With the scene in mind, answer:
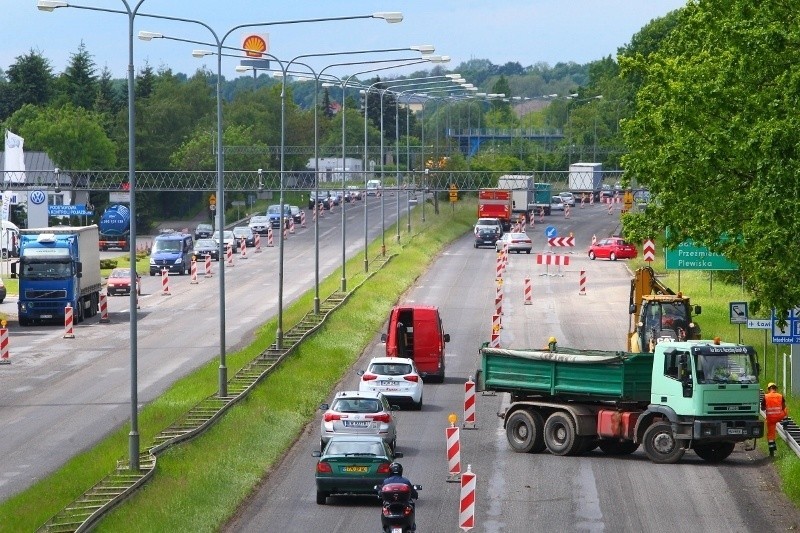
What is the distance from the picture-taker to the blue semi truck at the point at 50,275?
6275 centimetres

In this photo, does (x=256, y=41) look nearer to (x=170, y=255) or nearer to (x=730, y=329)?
(x=170, y=255)

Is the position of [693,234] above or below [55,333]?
above

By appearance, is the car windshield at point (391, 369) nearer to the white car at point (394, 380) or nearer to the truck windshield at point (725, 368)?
the white car at point (394, 380)

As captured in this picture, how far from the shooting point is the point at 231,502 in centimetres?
2769

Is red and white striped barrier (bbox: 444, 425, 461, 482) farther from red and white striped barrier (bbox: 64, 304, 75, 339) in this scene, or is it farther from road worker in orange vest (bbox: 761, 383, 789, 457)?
red and white striped barrier (bbox: 64, 304, 75, 339)

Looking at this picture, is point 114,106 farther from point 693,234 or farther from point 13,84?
point 693,234

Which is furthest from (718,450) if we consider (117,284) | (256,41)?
(256,41)

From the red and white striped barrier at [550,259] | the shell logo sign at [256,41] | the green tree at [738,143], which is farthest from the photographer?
the shell logo sign at [256,41]

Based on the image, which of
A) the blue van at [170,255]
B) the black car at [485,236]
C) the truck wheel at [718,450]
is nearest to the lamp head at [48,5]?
Result: the truck wheel at [718,450]

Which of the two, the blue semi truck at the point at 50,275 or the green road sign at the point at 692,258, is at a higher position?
the green road sign at the point at 692,258

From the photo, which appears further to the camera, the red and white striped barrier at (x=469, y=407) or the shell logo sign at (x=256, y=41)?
the shell logo sign at (x=256, y=41)

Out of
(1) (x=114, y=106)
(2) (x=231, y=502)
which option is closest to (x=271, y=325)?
(2) (x=231, y=502)

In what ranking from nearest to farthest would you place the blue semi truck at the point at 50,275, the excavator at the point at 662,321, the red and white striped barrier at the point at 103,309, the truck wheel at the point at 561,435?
the truck wheel at the point at 561,435, the excavator at the point at 662,321, the blue semi truck at the point at 50,275, the red and white striped barrier at the point at 103,309

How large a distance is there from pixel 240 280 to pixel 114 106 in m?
76.1
